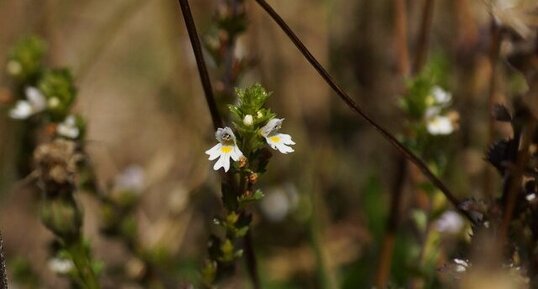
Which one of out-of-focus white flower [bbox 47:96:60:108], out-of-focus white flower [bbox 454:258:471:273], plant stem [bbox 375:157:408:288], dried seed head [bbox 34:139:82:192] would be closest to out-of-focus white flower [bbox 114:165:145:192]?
out-of-focus white flower [bbox 47:96:60:108]

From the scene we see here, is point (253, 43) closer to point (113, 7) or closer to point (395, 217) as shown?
point (395, 217)

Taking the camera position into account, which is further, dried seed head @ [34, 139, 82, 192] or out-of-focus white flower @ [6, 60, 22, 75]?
out-of-focus white flower @ [6, 60, 22, 75]

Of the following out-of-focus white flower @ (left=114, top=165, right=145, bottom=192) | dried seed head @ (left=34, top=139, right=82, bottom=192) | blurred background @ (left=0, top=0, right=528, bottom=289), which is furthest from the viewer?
blurred background @ (left=0, top=0, right=528, bottom=289)

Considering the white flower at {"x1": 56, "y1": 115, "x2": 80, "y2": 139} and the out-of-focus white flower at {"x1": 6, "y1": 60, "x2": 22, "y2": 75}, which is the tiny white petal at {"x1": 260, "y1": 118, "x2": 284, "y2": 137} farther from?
the out-of-focus white flower at {"x1": 6, "y1": 60, "x2": 22, "y2": 75}

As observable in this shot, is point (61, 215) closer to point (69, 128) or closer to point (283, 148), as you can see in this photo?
point (69, 128)

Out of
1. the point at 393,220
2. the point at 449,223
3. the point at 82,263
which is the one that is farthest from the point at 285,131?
the point at 82,263

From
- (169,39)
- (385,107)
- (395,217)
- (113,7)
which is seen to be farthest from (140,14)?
(395,217)
